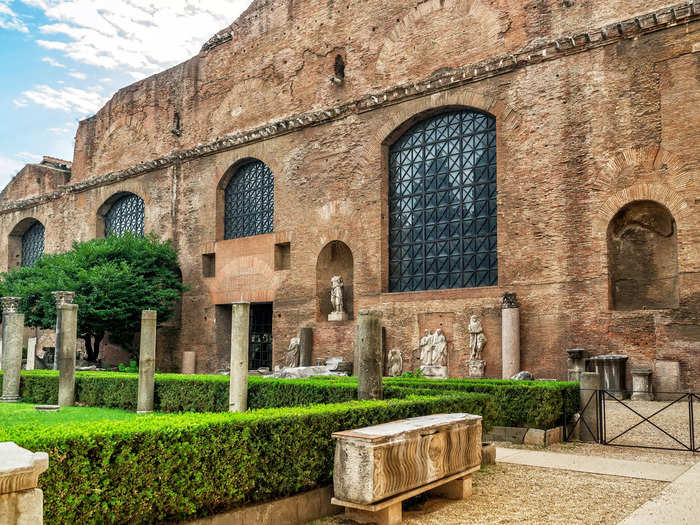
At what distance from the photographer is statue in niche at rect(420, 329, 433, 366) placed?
16.8 meters

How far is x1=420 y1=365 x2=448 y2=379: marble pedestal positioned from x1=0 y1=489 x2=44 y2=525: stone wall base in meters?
14.2

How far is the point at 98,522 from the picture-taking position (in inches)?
168

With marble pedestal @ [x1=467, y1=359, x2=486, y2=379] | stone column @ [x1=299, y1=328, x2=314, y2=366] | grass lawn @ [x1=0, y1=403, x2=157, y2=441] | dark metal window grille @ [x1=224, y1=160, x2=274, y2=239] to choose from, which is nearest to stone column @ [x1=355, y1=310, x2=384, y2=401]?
grass lawn @ [x1=0, y1=403, x2=157, y2=441]

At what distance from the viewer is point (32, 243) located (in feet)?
111

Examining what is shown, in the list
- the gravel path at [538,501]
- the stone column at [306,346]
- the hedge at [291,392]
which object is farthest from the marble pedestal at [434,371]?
the gravel path at [538,501]

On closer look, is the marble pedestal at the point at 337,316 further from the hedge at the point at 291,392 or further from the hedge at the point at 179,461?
the hedge at the point at 179,461

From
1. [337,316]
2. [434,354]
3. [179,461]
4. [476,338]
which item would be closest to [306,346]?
[337,316]

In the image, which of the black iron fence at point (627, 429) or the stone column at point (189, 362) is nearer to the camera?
the black iron fence at point (627, 429)

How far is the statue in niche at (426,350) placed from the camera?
1684 cm

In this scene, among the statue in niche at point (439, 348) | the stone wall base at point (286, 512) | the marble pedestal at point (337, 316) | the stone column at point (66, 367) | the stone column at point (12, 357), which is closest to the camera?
the stone wall base at point (286, 512)

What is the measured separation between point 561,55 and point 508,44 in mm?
1638

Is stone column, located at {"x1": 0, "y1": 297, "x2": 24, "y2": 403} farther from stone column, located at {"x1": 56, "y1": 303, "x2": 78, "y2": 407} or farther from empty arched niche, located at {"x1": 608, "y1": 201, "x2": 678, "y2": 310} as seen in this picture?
empty arched niche, located at {"x1": 608, "y1": 201, "x2": 678, "y2": 310}

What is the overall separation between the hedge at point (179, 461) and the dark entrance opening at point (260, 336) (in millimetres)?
16173

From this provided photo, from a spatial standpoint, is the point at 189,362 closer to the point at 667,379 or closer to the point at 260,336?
the point at 260,336
